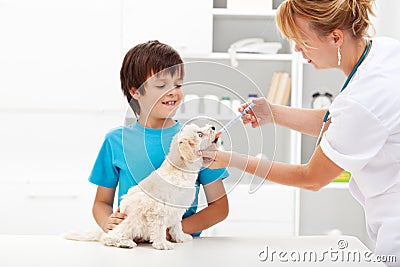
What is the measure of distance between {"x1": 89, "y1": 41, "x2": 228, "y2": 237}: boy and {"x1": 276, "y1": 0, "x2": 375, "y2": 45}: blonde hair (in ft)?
0.99

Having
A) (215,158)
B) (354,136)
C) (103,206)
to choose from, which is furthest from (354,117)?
(103,206)

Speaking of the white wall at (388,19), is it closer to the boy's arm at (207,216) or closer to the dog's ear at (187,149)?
the boy's arm at (207,216)

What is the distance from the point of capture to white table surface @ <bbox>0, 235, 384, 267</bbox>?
1289 mm

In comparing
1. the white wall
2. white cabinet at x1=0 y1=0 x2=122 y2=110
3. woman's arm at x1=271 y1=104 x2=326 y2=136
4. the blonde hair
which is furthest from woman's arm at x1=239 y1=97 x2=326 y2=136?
white cabinet at x1=0 y1=0 x2=122 y2=110

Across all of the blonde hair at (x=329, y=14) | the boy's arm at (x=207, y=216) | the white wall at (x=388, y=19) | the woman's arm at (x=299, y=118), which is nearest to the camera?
the blonde hair at (x=329, y=14)

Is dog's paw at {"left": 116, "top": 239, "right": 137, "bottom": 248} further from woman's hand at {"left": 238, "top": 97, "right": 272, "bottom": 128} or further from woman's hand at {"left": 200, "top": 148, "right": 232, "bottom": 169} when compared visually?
woman's hand at {"left": 238, "top": 97, "right": 272, "bottom": 128}

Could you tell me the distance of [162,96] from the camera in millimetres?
1365

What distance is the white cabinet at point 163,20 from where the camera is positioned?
3080mm

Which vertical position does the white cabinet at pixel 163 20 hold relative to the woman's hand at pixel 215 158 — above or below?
above

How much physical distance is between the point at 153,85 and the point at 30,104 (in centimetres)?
195

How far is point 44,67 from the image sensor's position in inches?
123

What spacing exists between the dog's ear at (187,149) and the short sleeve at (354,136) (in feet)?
1.02

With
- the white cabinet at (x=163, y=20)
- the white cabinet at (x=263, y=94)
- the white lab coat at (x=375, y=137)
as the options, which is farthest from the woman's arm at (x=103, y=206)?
the white cabinet at (x=163, y=20)

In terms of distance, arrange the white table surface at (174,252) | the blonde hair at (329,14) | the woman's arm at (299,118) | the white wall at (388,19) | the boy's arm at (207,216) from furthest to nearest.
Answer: the white wall at (388,19) → the woman's arm at (299,118) → the boy's arm at (207,216) → the blonde hair at (329,14) → the white table surface at (174,252)
